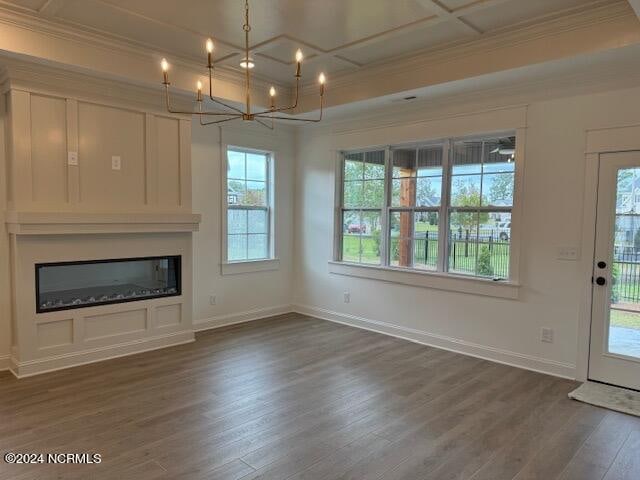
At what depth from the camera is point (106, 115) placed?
13.8 ft

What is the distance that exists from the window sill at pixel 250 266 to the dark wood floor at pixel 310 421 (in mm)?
1377

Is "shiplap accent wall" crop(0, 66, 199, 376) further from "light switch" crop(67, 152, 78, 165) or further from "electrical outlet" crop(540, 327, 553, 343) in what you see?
"electrical outlet" crop(540, 327, 553, 343)

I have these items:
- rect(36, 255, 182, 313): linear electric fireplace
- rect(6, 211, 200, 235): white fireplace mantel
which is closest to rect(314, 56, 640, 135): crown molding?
rect(6, 211, 200, 235): white fireplace mantel

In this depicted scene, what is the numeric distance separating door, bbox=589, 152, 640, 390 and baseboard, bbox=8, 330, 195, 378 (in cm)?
405

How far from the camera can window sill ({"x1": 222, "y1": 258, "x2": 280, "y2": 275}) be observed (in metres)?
5.63

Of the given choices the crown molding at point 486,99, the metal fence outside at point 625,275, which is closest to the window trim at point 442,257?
the crown molding at point 486,99

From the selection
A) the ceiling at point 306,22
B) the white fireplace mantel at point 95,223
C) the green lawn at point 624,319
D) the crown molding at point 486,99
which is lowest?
the green lawn at point 624,319

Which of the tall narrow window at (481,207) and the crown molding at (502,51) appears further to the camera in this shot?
the tall narrow window at (481,207)

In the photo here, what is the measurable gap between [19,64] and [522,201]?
4588mm

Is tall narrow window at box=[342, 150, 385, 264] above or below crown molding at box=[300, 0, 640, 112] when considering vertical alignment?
below

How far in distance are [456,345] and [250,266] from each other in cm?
278

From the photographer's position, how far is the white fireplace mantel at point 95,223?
372cm

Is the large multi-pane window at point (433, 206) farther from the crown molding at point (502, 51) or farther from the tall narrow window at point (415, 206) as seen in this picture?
the crown molding at point (502, 51)

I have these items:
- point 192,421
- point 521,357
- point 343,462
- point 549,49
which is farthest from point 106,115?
point 521,357
